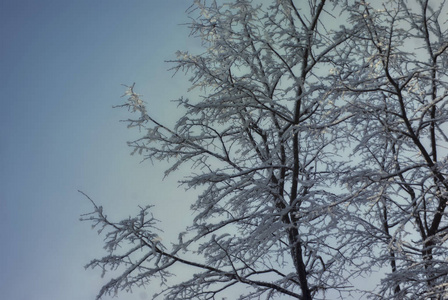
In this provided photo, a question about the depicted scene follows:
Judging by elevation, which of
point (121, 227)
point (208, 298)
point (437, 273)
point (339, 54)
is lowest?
point (437, 273)

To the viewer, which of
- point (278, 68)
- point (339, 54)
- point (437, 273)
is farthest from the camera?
point (278, 68)

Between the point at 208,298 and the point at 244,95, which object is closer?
the point at 244,95

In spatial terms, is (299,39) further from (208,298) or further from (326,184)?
(208,298)

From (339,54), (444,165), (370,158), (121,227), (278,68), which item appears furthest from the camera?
(370,158)

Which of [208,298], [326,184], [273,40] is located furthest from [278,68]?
[208,298]

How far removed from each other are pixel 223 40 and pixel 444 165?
3729 millimetres

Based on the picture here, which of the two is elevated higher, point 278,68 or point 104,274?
point 278,68

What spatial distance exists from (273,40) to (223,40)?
813 mm

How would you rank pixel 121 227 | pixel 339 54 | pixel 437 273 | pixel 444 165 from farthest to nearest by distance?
pixel 339 54 → pixel 121 227 → pixel 437 273 → pixel 444 165

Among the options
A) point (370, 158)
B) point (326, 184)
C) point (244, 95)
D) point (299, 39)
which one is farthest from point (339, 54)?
point (370, 158)

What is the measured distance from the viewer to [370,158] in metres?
8.27

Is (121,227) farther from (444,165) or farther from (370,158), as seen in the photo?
(370,158)

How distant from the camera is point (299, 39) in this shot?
6246mm

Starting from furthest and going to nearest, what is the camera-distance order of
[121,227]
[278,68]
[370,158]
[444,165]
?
[370,158] → [278,68] → [121,227] → [444,165]
